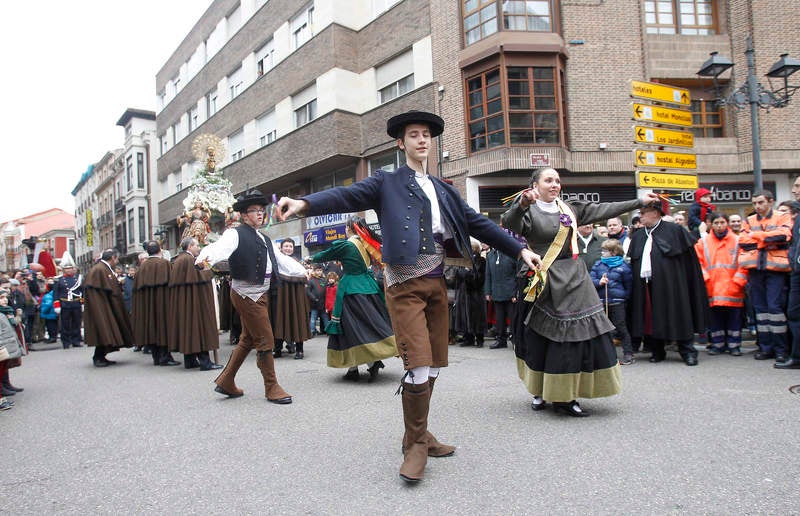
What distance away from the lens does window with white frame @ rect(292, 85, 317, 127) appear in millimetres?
21516

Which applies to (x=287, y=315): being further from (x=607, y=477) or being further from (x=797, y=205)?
(x=797, y=205)

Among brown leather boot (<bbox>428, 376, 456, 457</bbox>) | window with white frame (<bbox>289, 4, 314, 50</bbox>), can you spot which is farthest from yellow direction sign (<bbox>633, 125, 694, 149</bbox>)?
window with white frame (<bbox>289, 4, 314, 50</bbox>)

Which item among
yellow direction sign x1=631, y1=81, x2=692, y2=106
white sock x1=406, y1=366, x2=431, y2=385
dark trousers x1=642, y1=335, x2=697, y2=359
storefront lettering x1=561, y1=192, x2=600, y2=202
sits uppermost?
yellow direction sign x1=631, y1=81, x2=692, y2=106

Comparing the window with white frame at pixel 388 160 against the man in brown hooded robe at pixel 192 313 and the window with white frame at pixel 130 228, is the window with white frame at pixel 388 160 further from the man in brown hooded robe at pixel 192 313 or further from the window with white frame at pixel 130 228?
the window with white frame at pixel 130 228

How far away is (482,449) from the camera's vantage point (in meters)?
3.80

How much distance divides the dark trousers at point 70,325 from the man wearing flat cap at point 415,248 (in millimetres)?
12941

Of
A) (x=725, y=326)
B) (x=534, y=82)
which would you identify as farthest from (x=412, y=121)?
Answer: (x=534, y=82)

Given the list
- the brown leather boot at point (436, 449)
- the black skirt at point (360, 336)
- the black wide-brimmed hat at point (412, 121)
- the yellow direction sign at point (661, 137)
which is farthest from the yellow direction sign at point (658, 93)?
the brown leather boot at point (436, 449)

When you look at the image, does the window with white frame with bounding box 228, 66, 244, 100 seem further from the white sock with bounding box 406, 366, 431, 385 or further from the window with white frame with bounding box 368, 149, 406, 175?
the white sock with bounding box 406, 366, 431, 385

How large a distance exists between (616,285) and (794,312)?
1.98m

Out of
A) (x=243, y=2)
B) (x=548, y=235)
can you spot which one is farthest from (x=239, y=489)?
(x=243, y=2)

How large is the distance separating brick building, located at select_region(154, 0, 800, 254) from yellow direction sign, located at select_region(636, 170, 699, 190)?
16.3 feet

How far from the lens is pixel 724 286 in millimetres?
7605

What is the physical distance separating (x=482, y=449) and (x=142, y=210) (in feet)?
152
